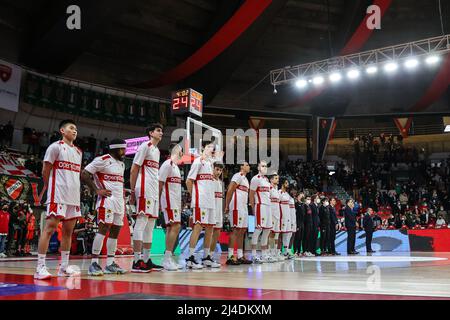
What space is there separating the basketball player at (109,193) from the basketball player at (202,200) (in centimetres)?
134

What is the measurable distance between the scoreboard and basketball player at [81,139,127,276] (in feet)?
34.1

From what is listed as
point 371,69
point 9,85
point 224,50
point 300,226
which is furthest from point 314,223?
point 9,85

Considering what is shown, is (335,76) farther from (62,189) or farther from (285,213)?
(62,189)

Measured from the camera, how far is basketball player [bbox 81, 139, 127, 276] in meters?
5.44

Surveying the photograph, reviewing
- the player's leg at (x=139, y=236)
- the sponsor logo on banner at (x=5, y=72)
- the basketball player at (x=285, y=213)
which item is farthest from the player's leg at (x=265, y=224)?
the sponsor logo on banner at (x=5, y=72)

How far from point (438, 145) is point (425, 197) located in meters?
10.6

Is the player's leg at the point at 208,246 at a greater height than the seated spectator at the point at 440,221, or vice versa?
the seated spectator at the point at 440,221

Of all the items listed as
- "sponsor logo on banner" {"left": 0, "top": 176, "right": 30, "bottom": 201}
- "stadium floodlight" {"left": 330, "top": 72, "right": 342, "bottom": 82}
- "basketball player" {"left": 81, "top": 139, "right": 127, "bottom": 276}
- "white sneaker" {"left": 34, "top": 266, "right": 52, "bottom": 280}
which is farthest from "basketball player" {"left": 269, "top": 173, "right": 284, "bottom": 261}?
"stadium floodlight" {"left": 330, "top": 72, "right": 342, "bottom": 82}

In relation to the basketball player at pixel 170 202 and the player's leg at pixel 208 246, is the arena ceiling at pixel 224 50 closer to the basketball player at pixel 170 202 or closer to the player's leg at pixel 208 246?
the basketball player at pixel 170 202

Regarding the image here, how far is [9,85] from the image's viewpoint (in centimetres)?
1741

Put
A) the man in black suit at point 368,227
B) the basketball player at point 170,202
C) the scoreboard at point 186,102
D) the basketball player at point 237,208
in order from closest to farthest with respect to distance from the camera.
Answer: the basketball player at point 170,202, the basketball player at point 237,208, the man in black suit at point 368,227, the scoreboard at point 186,102

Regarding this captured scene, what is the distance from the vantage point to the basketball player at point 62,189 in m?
4.96

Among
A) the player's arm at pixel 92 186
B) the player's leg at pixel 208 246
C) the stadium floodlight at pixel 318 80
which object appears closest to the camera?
the player's arm at pixel 92 186

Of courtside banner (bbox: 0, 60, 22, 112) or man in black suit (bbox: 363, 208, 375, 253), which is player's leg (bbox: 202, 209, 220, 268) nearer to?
man in black suit (bbox: 363, 208, 375, 253)
